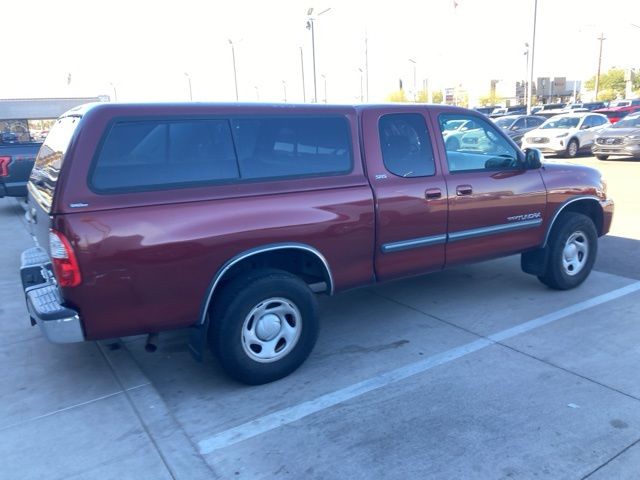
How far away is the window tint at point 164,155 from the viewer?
129 inches

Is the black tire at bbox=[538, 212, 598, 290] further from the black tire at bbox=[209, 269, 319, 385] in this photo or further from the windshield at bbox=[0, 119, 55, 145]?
the windshield at bbox=[0, 119, 55, 145]

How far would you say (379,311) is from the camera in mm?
5250

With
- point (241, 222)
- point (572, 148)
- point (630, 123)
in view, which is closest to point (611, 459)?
point (241, 222)

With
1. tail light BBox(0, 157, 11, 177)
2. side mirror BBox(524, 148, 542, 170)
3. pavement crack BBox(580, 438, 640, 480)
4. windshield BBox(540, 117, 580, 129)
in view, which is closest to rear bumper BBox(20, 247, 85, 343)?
pavement crack BBox(580, 438, 640, 480)

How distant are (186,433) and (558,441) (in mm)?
2175

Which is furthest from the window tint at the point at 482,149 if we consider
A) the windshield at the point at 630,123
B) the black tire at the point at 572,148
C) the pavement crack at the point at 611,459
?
the black tire at the point at 572,148

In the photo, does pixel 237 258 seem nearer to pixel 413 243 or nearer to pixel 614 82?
pixel 413 243

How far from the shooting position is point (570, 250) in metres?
5.53

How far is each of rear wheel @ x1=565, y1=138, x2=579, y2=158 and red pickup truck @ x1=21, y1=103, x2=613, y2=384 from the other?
15003 mm

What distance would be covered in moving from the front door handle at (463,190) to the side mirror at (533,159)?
2.60ft

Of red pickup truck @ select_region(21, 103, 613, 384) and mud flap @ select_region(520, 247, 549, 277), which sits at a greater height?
red pickup truck @ select_region(21, 103, 613, 384)

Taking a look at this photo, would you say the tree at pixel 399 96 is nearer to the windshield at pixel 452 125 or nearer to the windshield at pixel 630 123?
the windshield at pixel 630 123

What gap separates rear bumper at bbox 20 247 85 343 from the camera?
3.22 m

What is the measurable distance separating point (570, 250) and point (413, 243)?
2.08 metres
